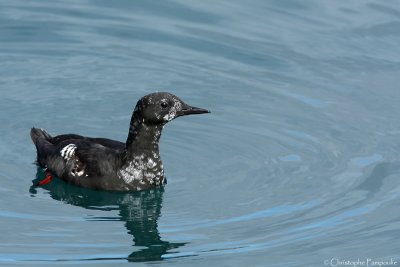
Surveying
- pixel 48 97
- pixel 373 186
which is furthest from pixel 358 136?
pixel 48 97

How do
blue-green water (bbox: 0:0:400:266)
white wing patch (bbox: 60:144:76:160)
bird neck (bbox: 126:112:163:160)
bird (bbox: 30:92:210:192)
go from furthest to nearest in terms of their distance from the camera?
white wing patch (bbox: 60:144:76:160) → bird neck (bbox: 126:112:163:160) → bird (bbox: 30:92:210:192) → blue-green water (bbox: 0:0:400:266)

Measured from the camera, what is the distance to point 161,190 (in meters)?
16.8

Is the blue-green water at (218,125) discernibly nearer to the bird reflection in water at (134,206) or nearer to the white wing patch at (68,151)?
the bird reflection in water at (134,206)

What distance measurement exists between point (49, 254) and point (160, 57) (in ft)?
24.3

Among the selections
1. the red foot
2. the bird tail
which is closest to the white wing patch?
the red foot

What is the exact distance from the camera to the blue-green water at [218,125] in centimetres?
1516

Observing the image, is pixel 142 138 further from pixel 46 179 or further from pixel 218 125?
pixel 218 125

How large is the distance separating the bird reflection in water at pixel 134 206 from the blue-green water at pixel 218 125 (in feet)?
0.10

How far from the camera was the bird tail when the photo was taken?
695 inches

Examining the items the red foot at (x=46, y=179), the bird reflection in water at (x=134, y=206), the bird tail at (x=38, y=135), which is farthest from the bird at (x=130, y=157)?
the bird tail at (x=38, y=135)

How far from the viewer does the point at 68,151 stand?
56.3ft

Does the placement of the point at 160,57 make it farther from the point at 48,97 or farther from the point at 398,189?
the point at 398,189

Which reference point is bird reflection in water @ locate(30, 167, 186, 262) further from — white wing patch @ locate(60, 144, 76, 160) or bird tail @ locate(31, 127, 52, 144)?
bird tail @ locate(31, 127, 52, 144)

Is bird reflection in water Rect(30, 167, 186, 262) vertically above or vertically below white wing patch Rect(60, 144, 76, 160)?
below
